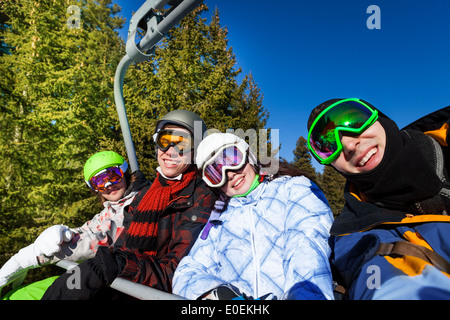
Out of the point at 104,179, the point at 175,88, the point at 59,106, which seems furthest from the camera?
the point at 175,88

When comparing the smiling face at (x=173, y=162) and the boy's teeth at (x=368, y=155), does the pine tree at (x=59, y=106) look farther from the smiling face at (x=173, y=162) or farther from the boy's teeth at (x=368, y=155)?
the boy's teeth at (x=368, y=155)

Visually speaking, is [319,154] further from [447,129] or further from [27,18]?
[27,18]

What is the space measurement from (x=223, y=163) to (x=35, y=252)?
2557 millimetres

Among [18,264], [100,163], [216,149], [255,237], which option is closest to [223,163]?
[216,149]

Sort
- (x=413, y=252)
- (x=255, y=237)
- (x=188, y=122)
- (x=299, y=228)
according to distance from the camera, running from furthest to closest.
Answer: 1. (x=188, y=122)
2. (x=255, y=237)
3. (x=299, y=228)
4. (x=413, y=252)

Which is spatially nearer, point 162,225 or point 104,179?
point 162,225

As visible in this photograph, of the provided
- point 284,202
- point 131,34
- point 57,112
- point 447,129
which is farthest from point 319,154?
point 57,112

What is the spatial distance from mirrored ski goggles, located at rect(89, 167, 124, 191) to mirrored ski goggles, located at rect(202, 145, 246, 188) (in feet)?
6.18

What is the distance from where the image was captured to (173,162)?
300 centimetres

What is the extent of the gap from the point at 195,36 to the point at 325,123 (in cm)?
1060

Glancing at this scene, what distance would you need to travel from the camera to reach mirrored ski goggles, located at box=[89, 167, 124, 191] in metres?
3.59

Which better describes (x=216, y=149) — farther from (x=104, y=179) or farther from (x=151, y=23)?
(x=104, y=179)

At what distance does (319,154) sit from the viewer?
184cm

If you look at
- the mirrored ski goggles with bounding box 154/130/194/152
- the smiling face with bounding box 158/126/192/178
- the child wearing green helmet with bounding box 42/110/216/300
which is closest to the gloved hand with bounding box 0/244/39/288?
the child wearing green helmet with bounding box 42/110/216/300
